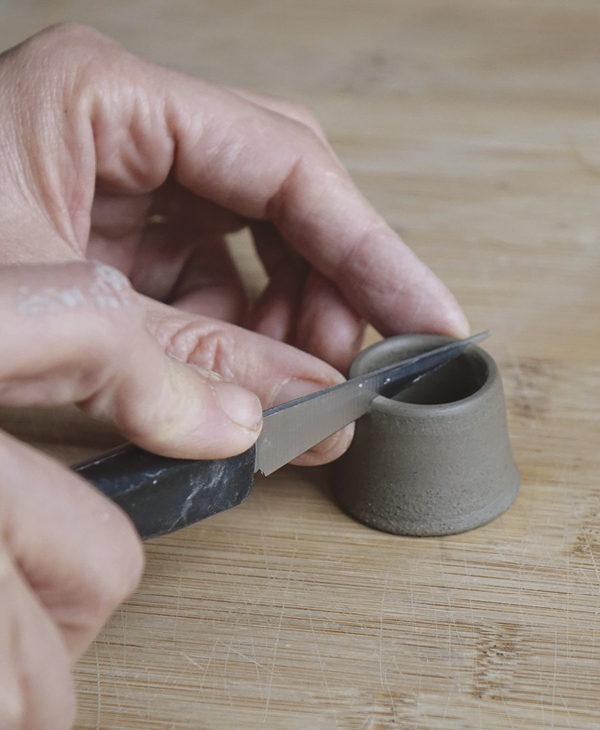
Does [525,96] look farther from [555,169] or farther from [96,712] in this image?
[96,712]

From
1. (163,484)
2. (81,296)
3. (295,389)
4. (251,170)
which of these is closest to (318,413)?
(295,389)

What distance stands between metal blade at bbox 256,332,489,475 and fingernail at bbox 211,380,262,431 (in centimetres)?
6

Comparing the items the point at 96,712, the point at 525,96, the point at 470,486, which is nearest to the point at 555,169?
the point at 525,96

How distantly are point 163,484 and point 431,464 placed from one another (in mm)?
376

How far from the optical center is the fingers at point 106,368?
60cm

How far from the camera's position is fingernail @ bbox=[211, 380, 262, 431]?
77 centimetres

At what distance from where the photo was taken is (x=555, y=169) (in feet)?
Result: 6.21

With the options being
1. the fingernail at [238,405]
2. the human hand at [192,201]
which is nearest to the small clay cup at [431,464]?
the human hand at [192,201]

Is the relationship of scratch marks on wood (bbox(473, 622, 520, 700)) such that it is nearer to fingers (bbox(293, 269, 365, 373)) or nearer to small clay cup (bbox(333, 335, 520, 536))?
small clay cup (bbox(333, 335, 520, 536))

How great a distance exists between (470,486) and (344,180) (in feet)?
1.83

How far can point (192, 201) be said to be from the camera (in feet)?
4.80

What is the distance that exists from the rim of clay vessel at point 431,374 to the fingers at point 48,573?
0.42m

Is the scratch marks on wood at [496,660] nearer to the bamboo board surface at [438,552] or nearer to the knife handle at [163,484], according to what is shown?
the bamboo board surface at [438,552]

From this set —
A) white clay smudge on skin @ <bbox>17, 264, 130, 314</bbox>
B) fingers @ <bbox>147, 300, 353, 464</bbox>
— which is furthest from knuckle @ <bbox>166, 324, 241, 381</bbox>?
white clay smudge on skin @ <bbox>17, 264, 130, 314</bbox>
